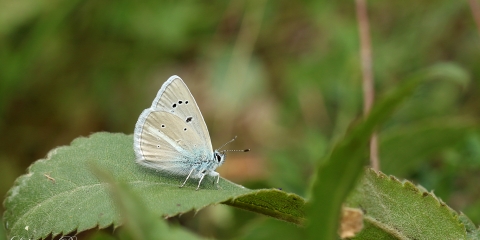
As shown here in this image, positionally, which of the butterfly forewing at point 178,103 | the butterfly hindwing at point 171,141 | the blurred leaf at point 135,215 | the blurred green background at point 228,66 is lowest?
the blurred leaf at point 135,215

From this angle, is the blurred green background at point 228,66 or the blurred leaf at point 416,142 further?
the blurred green background at point 228,66

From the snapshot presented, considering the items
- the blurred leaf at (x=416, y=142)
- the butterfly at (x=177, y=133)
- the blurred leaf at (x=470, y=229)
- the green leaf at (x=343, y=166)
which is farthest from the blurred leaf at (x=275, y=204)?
the blurred leaf at (x=416, y=142)

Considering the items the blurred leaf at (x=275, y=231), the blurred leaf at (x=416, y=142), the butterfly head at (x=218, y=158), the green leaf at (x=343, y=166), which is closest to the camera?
the green leaf at (x=343, y=166)

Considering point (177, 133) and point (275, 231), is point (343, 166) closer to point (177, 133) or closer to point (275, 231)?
point (275, 231)

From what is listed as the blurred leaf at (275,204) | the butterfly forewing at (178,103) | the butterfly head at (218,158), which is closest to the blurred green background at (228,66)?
the butterfly head at (218,158)

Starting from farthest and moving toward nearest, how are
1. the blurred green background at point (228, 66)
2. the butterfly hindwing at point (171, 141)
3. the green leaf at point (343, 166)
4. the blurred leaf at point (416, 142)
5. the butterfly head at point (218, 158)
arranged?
the blurred green background at point (228, 66) < the blurred leaf at point (416, 142) < the butterfly head at point (218, 158) < the butterfly hindwing at point (171, 141) < the green leaf at point (343, 166)

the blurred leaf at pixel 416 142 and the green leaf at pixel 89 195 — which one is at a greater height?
the blurred leaf at pixel 416 142

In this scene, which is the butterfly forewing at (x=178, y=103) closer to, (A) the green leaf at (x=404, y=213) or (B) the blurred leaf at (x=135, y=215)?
(A) the green leaf at (x=404, y=213)

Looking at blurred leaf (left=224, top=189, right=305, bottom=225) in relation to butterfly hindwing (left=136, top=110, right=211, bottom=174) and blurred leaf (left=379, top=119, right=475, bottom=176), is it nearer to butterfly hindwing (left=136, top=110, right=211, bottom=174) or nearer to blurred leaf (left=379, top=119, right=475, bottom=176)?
butterfly hindwing (left=136, top=110, right=211, bottom=174)

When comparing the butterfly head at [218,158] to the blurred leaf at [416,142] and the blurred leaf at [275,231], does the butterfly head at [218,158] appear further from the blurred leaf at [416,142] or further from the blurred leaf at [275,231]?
the blurred leaf at [416,142]
